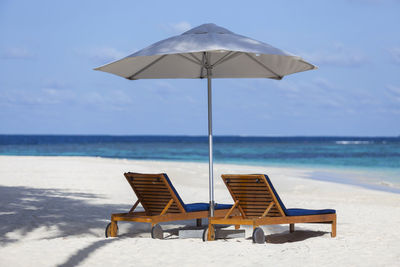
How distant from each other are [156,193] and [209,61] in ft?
5.20

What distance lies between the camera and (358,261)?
17.8ft

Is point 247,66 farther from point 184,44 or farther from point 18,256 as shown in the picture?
point 18,256

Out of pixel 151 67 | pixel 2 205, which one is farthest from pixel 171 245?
pixel 2 205

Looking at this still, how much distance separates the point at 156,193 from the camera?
685cm

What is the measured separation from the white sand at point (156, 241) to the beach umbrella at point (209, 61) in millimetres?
1072

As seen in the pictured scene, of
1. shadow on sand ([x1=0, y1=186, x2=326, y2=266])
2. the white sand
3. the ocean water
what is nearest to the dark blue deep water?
the ocean water

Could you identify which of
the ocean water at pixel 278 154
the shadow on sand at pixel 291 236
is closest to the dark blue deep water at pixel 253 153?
the ocean water at pixel 278 154

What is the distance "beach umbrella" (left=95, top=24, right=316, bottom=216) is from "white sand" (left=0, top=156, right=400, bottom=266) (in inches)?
42.2

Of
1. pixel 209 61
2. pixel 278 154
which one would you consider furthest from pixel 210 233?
pixel 278 154

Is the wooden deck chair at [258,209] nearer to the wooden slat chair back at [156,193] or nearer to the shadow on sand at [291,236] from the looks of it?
the shadow on sand at [291,236]

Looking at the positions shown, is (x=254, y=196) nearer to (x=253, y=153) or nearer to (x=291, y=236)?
(x=291, y=236)

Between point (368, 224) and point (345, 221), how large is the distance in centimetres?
36

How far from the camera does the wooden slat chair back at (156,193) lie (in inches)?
264

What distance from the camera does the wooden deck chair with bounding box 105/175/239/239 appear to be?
6.67 metres
